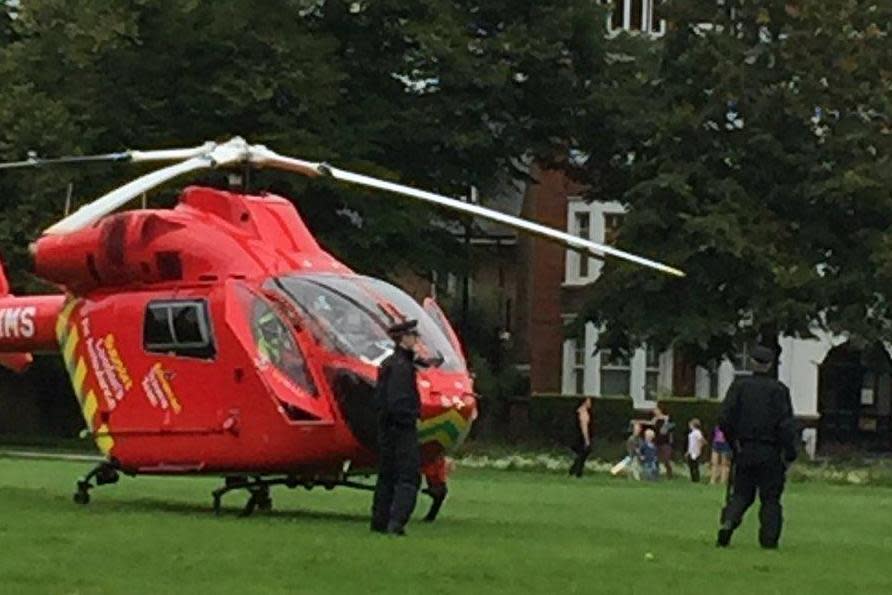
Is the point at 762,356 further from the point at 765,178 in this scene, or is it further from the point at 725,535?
the point at 765,178

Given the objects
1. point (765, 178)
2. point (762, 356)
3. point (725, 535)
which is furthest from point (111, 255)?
point (765, 178)

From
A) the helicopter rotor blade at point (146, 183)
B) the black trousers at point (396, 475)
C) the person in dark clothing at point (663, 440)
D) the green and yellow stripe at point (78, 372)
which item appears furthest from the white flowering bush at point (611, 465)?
the black trousers at point (396, 475)

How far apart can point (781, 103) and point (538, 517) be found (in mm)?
36201

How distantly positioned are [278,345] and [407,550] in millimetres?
5282

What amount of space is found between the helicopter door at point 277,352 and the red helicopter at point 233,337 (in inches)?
0.6

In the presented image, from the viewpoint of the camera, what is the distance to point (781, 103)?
63.3m

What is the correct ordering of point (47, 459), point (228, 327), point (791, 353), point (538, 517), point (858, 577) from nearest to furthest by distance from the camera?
point (858, 577), point (228, 327), point (538, 517), point (47, 459), point (791, 353)

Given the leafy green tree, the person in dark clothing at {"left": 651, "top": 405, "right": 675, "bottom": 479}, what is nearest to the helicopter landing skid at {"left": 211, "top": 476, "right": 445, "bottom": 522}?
the person in dark clothing at {"left": 651, "top": 405, "right": 675, "bottom": 479}

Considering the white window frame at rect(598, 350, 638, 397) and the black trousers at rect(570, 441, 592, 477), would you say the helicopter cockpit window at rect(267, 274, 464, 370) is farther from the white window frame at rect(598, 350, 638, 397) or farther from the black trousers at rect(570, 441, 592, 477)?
the white window frame at rect(598, 350, 638, 397)

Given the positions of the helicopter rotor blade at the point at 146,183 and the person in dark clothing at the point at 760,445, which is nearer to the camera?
the person in dark clothing at the point at 760,445

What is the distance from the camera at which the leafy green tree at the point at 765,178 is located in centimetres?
6259

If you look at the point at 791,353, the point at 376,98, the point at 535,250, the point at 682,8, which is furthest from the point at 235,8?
the point at 791,353

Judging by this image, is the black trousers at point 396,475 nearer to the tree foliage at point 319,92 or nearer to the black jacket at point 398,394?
the black jacket at point 398,394

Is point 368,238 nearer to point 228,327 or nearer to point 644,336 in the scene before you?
point 644,336
